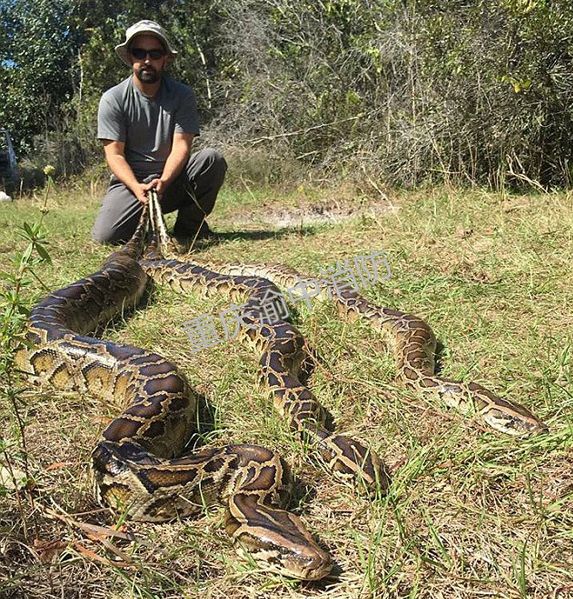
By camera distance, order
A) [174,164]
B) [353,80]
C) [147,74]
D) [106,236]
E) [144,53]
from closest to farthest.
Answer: [144,53] < [147,74] < [174,164] < [106,236] < [353,80]

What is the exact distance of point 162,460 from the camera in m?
3.21

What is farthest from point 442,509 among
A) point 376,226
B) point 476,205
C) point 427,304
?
point 476,205

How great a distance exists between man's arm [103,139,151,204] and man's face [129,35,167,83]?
991 millimetres

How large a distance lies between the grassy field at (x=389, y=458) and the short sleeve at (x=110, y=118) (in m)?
2.29

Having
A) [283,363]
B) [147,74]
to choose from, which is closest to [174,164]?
[147,74]

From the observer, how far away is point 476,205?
29.5 ft

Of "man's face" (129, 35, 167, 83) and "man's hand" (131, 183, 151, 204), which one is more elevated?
"man's face" (129, 35, 167, 83)

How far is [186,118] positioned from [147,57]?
0.96 metres

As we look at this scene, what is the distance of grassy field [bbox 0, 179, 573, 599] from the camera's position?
2.54 metres

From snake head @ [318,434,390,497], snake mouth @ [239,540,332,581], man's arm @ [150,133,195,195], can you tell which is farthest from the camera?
man's arm @ [150,133,195,195]

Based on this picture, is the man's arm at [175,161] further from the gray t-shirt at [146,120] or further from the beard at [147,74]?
the beard at [147,74]

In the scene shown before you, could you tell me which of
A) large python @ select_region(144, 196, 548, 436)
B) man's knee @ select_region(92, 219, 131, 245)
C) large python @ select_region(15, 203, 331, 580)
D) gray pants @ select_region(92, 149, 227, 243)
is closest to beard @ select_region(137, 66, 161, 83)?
gray pants @ select_region(92, 149, 227, 243)

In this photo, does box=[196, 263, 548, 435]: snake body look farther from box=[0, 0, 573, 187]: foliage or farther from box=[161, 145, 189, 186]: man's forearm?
box=[0, 0, 573, 187]: foliage

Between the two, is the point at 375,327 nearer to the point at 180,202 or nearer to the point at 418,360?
the point at 418,360
